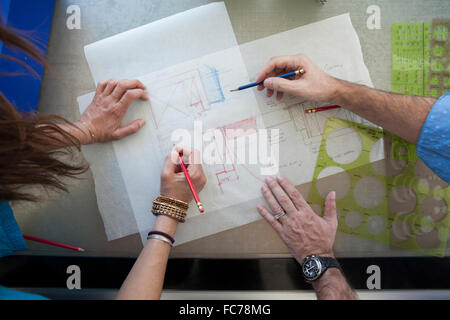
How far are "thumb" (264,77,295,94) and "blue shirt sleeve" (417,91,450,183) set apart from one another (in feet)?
1.28

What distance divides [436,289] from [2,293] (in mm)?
1201

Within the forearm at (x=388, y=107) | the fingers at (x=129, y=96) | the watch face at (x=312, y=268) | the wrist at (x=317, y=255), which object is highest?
the fingers at (x=129, y=96)

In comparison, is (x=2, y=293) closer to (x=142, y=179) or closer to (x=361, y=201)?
(x=142, y=179)

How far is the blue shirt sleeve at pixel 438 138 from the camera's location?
2.64 feet

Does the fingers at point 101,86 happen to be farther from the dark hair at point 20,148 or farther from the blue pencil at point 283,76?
the blue pencil at point 283,76

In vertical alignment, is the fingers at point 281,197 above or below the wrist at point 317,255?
above

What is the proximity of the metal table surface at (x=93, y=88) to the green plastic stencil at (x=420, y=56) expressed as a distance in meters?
0.03

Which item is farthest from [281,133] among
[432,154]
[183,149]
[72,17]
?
[72,17]

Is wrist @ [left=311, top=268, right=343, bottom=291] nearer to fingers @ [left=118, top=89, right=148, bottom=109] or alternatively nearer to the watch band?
the watch band

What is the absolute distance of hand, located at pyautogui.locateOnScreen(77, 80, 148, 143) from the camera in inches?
36.1

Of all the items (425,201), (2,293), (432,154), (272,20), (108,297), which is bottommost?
(108,297)

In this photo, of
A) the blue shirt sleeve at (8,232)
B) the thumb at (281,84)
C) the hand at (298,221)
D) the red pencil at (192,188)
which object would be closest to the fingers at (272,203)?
the hand at (298,221)

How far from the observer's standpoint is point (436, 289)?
90 centimetres

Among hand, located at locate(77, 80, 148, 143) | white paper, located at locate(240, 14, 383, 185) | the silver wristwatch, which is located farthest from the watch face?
hand, located at locate(77, 80, 148, 143)
